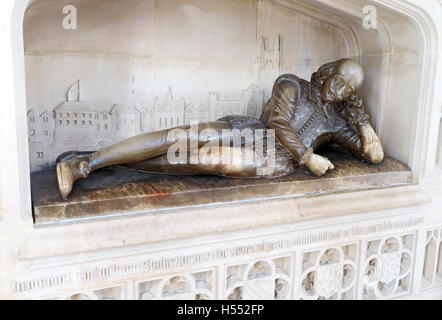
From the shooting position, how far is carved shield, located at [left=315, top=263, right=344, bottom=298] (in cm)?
201

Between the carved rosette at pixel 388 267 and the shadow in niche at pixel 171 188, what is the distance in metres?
0.34

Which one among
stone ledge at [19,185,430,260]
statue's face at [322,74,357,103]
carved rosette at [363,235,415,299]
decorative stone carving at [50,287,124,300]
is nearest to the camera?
stone ledge at [19,185,430,260]

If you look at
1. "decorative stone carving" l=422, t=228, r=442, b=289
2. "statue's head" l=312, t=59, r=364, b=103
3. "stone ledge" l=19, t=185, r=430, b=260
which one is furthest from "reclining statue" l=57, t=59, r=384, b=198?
"decorative stone carving" l=422, t=228, r=442, b=289

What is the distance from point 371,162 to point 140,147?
4.23 ft

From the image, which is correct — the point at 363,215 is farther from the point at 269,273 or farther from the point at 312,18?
the point at 312,18

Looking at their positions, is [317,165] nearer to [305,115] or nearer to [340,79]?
[305,115]

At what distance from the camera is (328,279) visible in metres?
2.04

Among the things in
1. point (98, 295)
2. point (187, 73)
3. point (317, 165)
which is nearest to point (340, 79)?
point (317, 165)

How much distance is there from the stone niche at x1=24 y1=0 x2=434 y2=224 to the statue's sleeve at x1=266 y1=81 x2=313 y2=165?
0.48 feet

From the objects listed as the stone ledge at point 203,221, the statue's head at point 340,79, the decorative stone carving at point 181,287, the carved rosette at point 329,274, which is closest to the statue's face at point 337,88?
the statue's head at point 340,79

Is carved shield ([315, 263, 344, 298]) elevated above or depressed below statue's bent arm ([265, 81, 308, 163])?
below

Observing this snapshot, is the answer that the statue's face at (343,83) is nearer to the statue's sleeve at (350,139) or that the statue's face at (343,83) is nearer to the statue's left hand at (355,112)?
the statue's left hand at (355,112)

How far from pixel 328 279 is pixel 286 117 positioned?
877 millimetres

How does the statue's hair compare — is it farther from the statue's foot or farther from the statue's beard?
the statue's foot
